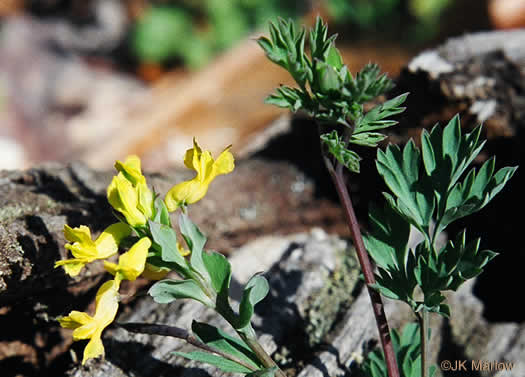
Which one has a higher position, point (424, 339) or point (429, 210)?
point (429, 210)

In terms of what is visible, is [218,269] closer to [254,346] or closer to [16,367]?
[254,346]

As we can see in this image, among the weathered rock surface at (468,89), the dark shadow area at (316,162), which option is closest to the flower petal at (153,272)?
the dark shadow area at (316,162)

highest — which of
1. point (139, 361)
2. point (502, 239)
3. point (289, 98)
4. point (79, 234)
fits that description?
point (289, 98)

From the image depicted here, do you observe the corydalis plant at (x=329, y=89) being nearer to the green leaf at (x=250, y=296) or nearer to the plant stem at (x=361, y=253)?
the plant stem at (x=361, y=253)

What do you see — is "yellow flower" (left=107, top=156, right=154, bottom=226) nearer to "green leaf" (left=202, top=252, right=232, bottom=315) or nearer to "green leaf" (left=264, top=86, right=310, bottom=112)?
"green leaf" (left=202, top=252, right=232, bottom=315)

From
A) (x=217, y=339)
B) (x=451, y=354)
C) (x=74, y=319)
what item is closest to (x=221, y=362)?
(x=217, y=339)

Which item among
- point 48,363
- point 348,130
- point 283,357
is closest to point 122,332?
point 48,363

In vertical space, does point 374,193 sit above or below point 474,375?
above

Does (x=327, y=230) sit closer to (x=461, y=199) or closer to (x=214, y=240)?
(x=214, y=240)
